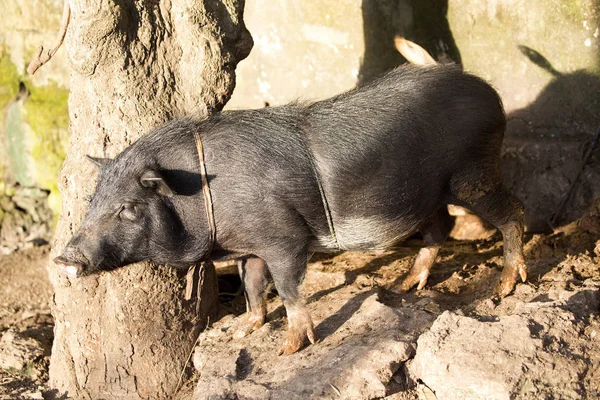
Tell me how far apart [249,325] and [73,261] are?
4.03 ft

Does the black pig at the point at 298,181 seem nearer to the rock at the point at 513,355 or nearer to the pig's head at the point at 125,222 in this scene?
the pig's head at the point at 125,222

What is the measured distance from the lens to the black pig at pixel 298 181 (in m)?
4.05

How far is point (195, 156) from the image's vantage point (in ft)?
13.4

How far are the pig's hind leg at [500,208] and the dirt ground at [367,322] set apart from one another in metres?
0.13

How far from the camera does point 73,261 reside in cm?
388

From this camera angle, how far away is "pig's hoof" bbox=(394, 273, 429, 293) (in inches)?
197

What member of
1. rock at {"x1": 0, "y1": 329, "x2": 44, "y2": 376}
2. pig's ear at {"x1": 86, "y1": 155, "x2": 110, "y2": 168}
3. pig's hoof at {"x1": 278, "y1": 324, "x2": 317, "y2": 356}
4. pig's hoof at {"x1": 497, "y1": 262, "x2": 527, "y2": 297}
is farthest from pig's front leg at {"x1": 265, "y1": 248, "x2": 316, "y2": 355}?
rock at {"x1": 0, "y1": 329, "x2": 44, "y2": 376}

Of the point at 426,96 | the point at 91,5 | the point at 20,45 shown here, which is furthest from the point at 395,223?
the point at 20,45

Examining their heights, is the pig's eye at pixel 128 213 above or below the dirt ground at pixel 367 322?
above

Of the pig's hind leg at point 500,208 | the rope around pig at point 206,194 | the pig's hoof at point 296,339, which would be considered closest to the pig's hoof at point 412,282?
the pig's hind leg at point 500,208

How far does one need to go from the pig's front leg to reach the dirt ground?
0.08 m

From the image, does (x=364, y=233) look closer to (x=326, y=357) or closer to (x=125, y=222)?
(x=326, y=357)

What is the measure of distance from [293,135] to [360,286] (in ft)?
4.14

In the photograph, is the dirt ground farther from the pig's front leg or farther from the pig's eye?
the pig's eye
